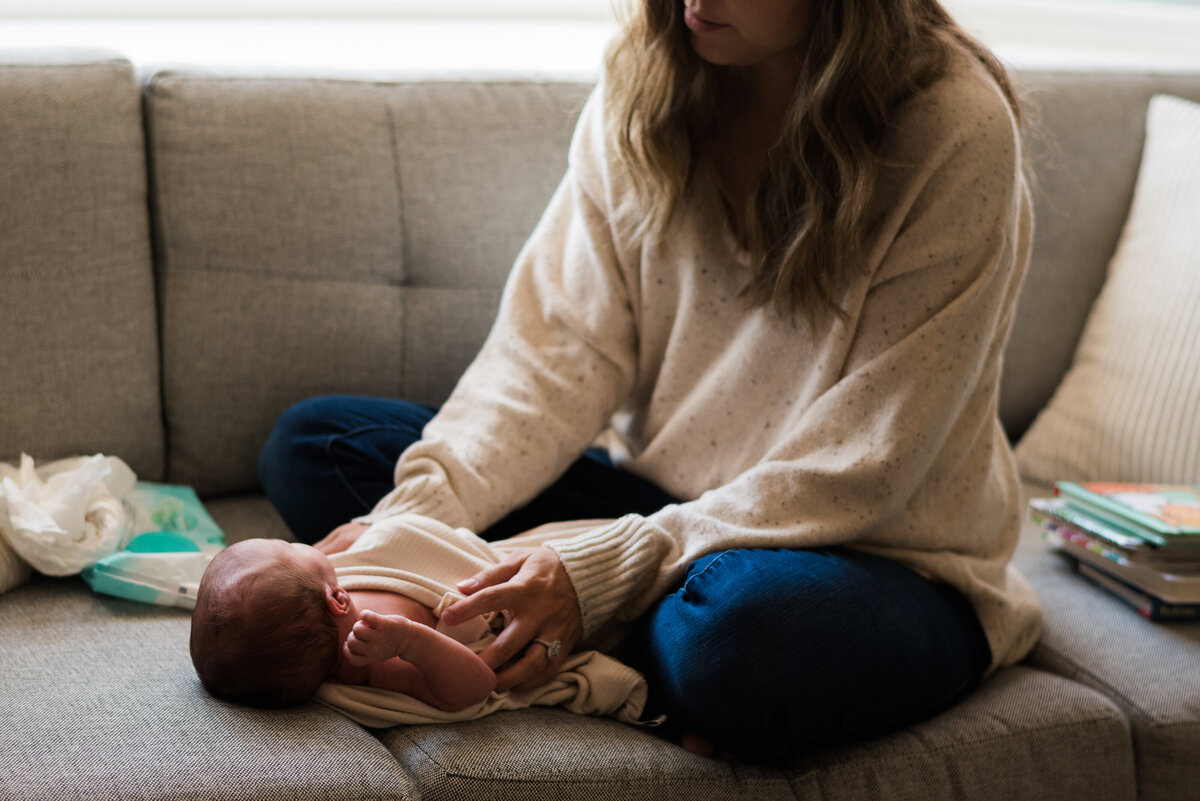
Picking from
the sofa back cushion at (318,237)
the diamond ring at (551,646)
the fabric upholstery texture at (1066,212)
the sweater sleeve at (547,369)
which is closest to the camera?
the diamond ring at (551,646)

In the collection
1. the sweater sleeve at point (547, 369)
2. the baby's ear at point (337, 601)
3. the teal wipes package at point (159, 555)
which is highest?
the sweater sleeve at point (547, 369)

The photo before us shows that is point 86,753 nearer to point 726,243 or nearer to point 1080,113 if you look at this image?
point 726,243

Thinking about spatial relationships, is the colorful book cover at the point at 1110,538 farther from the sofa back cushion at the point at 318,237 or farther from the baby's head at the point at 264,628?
the baby's head at the point at 264,628

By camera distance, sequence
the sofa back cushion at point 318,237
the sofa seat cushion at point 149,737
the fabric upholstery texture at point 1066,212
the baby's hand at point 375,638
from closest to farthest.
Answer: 1. the sofa seat cushion at point 149,737
2. the baby's hand at point 375,638
3. the sofa back cushion at point 318,237
4. the fabric upholstery texture at point 1066,212

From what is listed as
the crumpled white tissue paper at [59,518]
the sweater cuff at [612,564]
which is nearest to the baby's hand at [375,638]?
the sweater cuff at [612,564]

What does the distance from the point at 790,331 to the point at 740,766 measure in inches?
19.4

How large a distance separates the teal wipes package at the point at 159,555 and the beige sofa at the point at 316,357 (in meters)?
0.02

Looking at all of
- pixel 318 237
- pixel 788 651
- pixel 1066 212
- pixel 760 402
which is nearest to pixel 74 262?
pixel 318 237

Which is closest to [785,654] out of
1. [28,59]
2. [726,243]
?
[726,243]

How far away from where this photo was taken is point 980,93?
124 centimetres

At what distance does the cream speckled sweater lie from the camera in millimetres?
1219

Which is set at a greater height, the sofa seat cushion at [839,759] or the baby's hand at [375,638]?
the baby's hand at [375,638]

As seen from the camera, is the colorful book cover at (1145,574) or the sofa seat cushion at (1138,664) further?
the colorful book cover at (1145,574)

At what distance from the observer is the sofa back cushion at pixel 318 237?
155 centimetres
